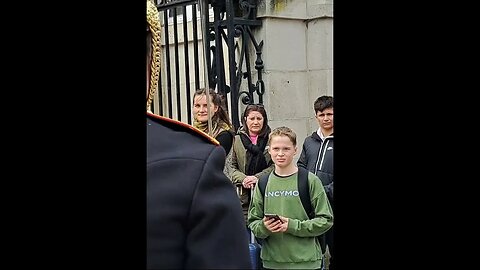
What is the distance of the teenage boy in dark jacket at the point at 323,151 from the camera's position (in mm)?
5637

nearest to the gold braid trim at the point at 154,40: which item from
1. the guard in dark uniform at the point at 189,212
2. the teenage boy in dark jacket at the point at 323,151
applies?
the guard in dark uniform at the point at 189,212

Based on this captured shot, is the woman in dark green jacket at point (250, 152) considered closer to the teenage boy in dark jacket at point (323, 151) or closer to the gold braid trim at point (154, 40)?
the teenage boy in dark jacket at point (323, 151)

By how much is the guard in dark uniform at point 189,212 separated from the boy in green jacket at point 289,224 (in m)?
3.00

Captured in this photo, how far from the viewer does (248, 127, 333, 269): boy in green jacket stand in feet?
16.7

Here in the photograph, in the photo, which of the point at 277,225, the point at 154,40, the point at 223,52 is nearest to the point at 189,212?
the point at 154,40

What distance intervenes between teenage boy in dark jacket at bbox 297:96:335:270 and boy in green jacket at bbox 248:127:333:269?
41cm

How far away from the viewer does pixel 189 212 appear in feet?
6.59

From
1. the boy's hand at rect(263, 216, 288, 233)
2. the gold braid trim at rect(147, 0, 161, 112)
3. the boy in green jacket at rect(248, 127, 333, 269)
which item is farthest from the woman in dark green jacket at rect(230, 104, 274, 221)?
the gold braid trim at rect(147, 0, 161, 112)

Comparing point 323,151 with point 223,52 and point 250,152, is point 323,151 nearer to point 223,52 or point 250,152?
point 250,152

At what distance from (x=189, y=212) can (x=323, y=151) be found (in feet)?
12.5

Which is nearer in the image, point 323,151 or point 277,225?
point 277,225

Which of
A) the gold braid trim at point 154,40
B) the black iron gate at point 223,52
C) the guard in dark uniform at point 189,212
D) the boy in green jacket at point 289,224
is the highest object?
the black iron gate at point 223,52
